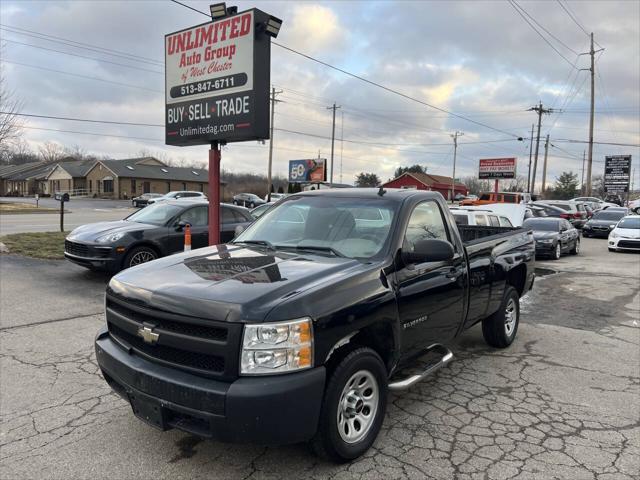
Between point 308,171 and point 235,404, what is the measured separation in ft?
207

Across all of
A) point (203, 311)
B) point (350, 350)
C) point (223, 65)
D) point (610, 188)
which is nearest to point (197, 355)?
point (203, 311)

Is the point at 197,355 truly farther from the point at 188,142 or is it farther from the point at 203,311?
the point at 188,142

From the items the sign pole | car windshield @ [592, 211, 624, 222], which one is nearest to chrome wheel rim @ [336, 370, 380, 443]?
the sign pole

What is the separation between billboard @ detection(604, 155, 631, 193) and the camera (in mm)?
53300

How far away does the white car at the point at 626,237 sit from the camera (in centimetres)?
1753

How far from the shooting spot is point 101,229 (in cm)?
875

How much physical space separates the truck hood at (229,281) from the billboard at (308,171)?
196ft

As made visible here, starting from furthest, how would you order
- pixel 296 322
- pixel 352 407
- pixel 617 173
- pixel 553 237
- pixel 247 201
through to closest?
pixel 617 173, pixel 247 201, pixel 553 237, pixel 352 407, pixel 296 322

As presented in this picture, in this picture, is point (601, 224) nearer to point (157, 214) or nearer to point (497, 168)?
point (157, 214)

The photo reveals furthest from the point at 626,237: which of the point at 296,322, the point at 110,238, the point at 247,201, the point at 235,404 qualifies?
the point at 247,201

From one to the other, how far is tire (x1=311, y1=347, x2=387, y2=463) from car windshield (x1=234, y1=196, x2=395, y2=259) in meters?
0.84

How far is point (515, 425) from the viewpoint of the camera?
3.78 meters

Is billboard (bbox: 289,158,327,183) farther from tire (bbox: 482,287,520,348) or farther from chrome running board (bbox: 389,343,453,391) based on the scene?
chrome running board (bbox: 389,343,453,391)

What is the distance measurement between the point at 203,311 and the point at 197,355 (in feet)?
0.88
